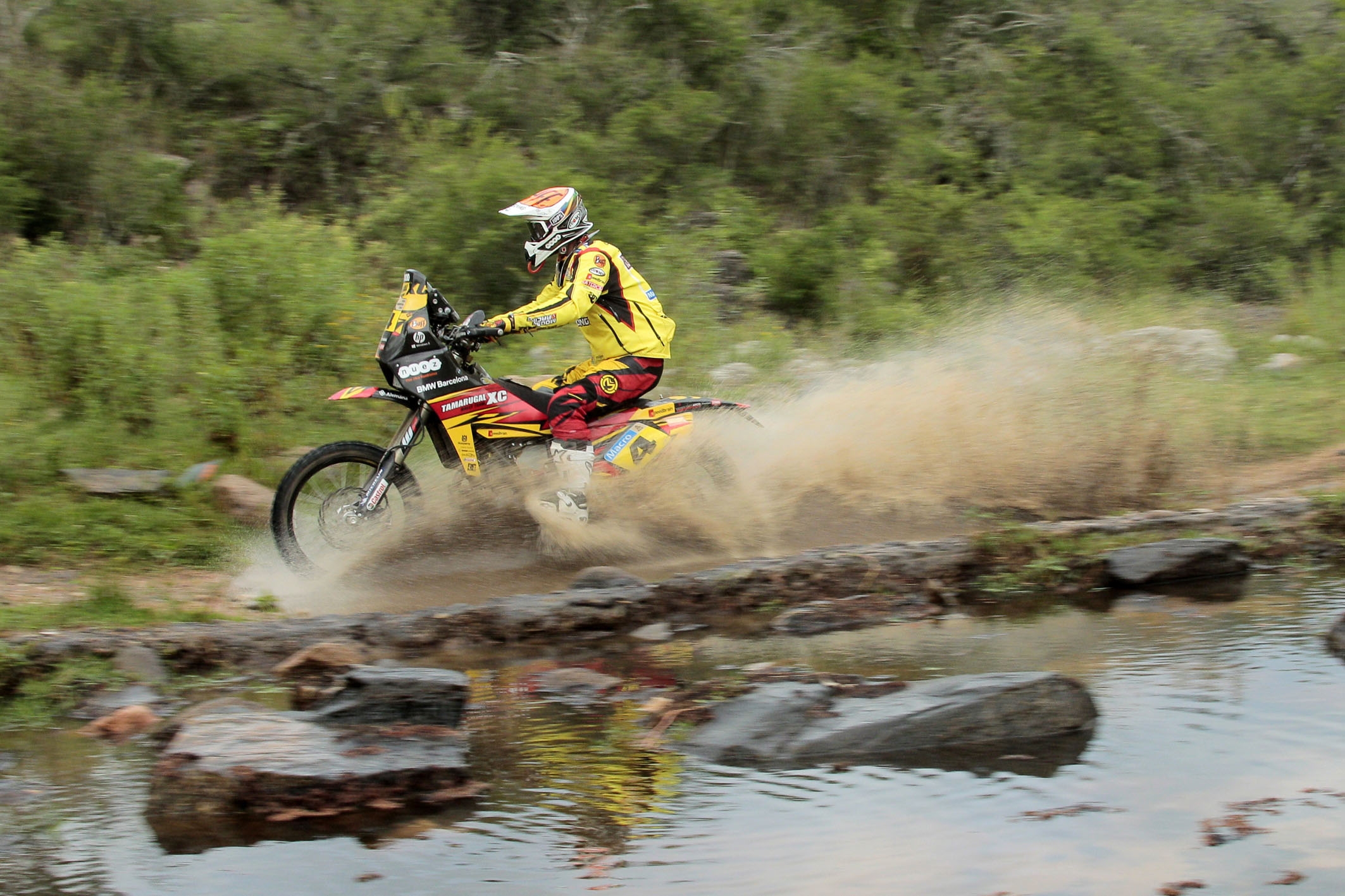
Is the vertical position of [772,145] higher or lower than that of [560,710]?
higher

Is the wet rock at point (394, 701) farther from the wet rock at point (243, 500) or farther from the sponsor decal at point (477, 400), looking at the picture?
the wet rock at point (243, 500)

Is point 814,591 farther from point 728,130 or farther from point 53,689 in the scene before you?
point 728,130

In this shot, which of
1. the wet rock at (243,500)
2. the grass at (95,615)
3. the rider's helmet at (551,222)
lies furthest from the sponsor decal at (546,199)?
the grass at (95,615)

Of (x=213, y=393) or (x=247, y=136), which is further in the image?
(x=247, y=136)

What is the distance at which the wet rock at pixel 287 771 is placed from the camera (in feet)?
13.0

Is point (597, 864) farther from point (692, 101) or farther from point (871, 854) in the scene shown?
point (692, 101)

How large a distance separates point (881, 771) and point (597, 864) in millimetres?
1125

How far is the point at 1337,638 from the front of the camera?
5258mm

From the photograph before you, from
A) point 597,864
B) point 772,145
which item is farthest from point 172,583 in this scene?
point 772,145

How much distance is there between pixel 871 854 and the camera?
3.66m

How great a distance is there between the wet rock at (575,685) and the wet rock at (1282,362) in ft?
29.1

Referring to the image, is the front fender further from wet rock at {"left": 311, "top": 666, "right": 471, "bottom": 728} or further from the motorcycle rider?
wet rock at {"left": 311, "top": 666, "right": 471, "bottom": 728}

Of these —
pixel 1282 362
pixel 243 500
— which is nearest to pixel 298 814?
pixel 243 500

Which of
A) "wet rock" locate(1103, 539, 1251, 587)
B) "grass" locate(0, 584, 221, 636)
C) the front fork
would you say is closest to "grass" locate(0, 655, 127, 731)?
"grass" locate(0, 584, 221, 636)
